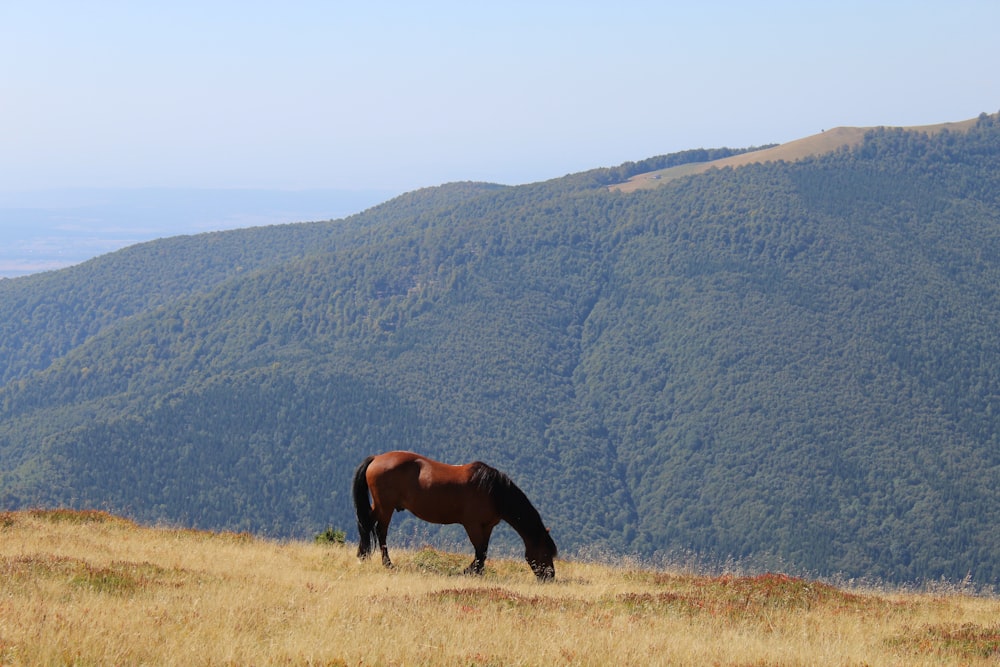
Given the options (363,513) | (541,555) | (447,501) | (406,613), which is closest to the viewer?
(406,613)

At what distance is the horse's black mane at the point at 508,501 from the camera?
559 inches

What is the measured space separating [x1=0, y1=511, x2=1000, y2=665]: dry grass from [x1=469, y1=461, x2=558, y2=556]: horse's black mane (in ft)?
2.60

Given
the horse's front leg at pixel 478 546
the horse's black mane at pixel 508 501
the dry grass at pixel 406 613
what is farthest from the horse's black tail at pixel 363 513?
the horse's black mane at pixel 508 501

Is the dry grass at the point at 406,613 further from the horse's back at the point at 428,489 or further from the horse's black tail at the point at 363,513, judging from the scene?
the horse's back at the point at 428,489

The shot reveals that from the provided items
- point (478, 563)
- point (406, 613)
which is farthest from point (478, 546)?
point (406, 613)

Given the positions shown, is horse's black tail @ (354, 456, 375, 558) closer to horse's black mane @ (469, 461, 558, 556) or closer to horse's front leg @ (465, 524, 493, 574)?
horse's front leg @ (465, 524, 493, 574)

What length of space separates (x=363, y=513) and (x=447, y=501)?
1310mm

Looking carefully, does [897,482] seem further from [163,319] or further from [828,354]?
[163,319]

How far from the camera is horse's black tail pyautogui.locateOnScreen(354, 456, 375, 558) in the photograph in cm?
1416

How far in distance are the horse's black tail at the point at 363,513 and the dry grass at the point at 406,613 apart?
257 mm

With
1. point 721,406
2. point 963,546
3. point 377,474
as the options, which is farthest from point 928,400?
point 377,474

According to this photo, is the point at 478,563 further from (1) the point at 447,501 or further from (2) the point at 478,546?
(1) the point at 447,501

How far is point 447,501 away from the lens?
14086mm

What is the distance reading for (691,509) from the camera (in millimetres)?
133875
